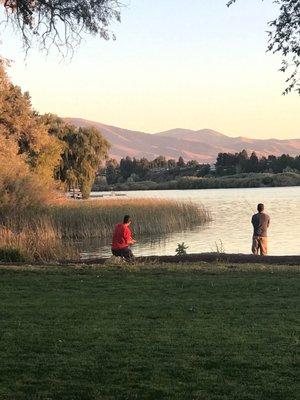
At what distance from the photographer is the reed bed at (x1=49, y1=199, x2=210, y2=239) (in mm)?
33094

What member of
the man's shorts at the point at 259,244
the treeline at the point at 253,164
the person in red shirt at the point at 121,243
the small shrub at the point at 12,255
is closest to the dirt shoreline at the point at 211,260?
the person in red shirt at the point at 121,243

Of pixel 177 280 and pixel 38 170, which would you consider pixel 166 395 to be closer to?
pixel 177 280

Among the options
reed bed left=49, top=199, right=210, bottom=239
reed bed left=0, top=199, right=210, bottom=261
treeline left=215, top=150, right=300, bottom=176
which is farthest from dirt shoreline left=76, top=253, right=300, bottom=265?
treeline left=215, top=150, right=300, bottom=176

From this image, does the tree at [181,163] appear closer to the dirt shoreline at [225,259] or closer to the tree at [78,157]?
the tree at [78,157]

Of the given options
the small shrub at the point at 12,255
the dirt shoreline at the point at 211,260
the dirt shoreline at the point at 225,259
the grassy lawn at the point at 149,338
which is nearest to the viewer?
the grassy lawn at the point at 149,338

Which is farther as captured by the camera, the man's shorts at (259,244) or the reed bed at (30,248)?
the man's shorts at (259,244)

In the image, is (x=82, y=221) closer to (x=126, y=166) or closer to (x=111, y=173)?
(x=111, y=173)

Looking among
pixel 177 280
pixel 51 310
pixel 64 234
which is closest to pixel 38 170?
pixel 64 234

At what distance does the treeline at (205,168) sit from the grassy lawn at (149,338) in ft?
435

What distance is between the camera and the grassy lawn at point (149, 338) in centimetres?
571

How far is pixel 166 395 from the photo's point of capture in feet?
17.8

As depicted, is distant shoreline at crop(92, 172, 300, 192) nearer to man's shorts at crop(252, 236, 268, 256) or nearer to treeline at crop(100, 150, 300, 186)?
treeline at crop(100, 150, 300, 186)

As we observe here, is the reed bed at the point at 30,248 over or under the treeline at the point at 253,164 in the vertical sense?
under

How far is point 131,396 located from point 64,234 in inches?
1081
